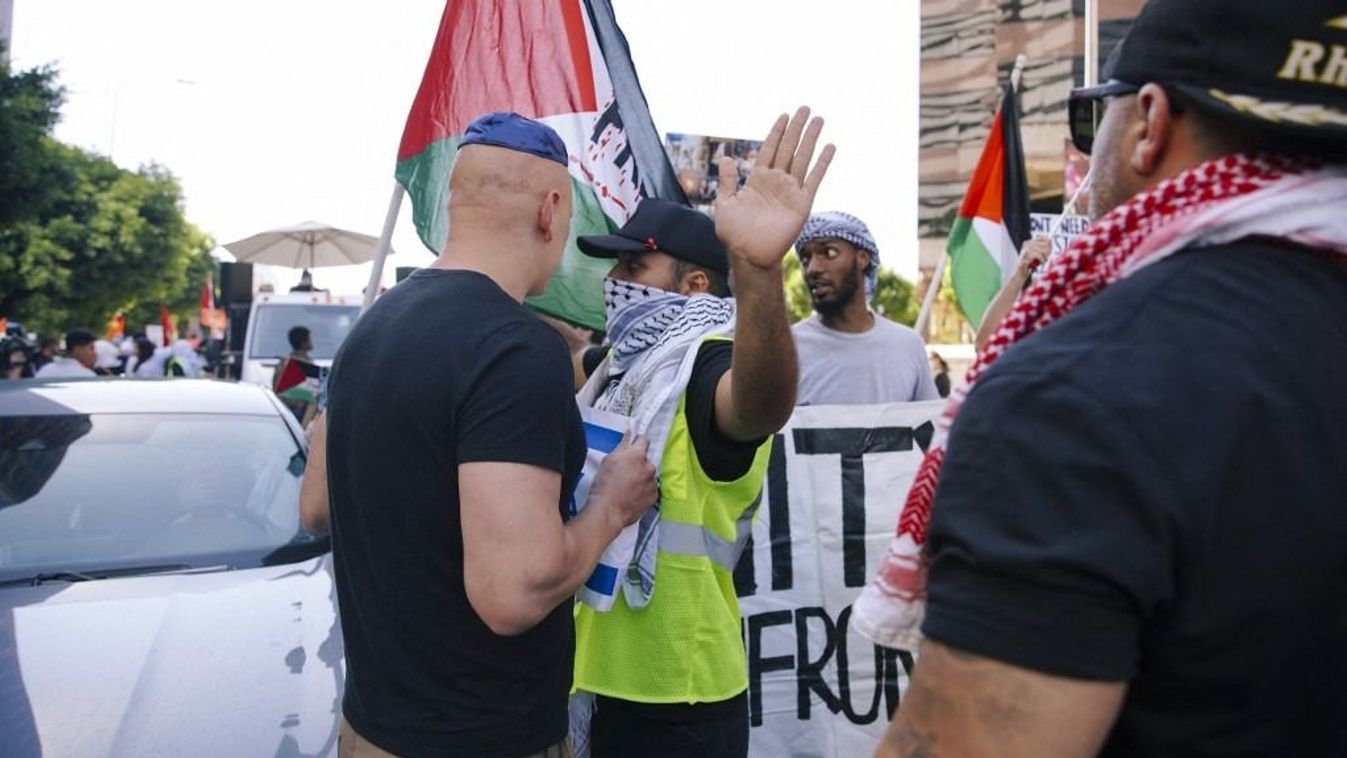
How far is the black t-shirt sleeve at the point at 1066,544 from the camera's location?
3.05ft

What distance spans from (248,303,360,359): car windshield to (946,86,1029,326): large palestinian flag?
349 inches

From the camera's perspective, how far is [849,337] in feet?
15.1

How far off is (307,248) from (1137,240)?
15.5 metres

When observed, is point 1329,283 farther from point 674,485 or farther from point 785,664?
point 785,664

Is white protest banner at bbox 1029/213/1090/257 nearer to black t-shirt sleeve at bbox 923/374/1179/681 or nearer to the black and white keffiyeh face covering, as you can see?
the black and white keffiyeh face covering

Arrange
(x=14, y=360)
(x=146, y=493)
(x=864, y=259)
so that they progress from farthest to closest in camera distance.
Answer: (x=14, y=360), (x=864, y=259), (x=146, y=493)

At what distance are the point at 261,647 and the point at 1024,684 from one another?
2.74m

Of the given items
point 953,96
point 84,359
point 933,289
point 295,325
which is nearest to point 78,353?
point 84,359

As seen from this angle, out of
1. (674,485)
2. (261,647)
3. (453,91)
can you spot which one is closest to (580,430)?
(674,485)

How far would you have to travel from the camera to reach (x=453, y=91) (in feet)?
12.1

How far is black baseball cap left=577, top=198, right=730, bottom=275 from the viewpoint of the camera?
8.68 ft

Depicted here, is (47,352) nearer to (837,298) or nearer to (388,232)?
(388,232)

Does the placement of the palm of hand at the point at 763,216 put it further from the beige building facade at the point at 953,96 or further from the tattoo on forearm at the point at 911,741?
the beige building facade at the point at 953,96

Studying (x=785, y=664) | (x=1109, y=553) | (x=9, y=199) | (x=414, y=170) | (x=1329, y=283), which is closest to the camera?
(x=1109, y=553)
